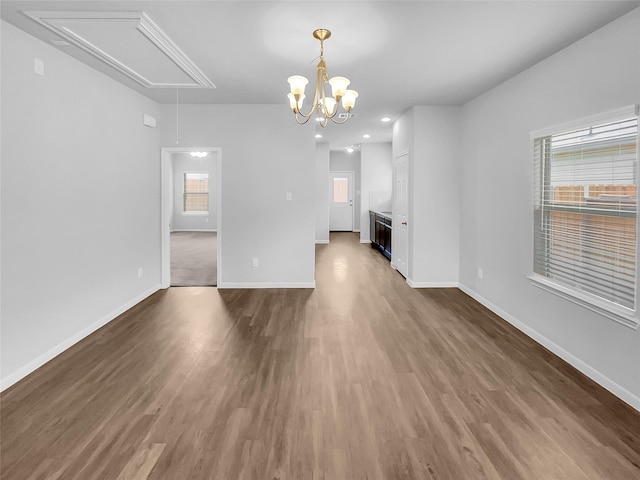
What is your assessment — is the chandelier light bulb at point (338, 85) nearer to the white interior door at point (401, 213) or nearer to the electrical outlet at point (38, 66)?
the electrical outlet at point (38, 66)

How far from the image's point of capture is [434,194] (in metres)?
5.49

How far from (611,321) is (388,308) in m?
2.26

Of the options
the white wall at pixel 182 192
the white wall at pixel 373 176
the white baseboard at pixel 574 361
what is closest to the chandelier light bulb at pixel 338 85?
the white baseboard at pixel 574 361

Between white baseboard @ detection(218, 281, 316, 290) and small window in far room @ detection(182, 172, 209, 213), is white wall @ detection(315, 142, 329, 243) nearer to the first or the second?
small window in far room @ detection(182, 172, 209, 213)

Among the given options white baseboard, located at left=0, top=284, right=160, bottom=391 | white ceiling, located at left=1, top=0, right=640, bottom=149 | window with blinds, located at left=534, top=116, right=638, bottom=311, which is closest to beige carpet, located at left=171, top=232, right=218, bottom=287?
white baseboard, located at left=0, top=284, right=160, bottom=391

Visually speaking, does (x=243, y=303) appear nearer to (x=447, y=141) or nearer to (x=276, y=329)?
(x=276, y=329)

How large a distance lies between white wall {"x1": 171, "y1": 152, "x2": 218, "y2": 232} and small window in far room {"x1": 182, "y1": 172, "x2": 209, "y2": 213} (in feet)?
0.46

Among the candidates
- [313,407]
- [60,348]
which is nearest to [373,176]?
[60,348]

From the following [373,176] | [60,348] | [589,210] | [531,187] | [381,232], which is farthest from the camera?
[373,176]

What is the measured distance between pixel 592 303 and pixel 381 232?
6.00 m

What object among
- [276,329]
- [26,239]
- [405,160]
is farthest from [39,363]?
[405,160]

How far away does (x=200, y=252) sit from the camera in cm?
875

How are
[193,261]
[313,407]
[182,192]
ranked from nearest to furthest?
[313,407] < [193,261] < [182,192]

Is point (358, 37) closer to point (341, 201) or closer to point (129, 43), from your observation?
point (129, 43)
